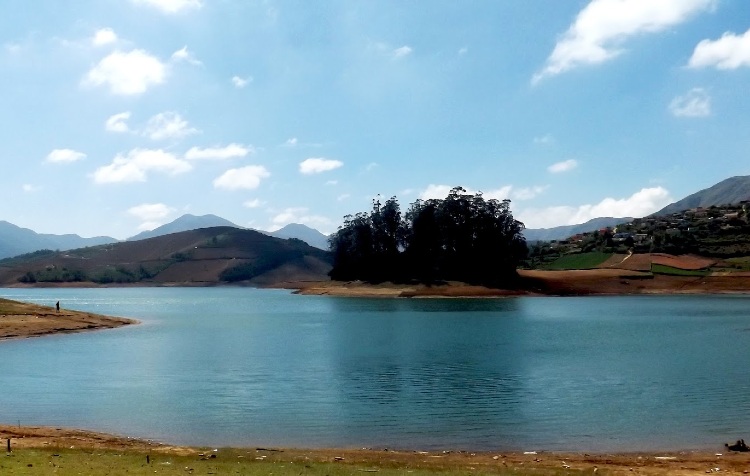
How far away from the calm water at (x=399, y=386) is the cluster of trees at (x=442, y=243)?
76431mm

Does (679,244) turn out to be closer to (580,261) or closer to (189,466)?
(580,261)

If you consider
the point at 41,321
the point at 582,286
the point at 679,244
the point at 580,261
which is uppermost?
the point at 679,244

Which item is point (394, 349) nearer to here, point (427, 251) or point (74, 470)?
point (74, 470)

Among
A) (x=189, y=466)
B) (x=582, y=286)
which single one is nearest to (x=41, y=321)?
(x=189, y=466)

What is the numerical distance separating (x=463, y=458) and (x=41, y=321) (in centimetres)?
5930

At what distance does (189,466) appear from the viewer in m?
16.4

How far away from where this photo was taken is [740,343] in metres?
51.5

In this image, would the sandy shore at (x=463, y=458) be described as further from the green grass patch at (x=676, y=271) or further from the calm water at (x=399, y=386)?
Answer: the green grass patch at (x=676, y=271)

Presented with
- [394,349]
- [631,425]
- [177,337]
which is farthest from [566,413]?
[177,337]

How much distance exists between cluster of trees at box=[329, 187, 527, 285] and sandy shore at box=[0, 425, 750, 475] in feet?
384

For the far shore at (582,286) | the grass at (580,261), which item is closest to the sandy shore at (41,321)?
the far shore at (582,286)

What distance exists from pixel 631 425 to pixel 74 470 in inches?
741

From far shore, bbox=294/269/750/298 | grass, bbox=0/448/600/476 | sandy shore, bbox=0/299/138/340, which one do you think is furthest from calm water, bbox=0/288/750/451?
far shore, bbox=294/269/750/298

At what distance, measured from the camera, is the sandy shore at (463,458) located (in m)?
17.8
